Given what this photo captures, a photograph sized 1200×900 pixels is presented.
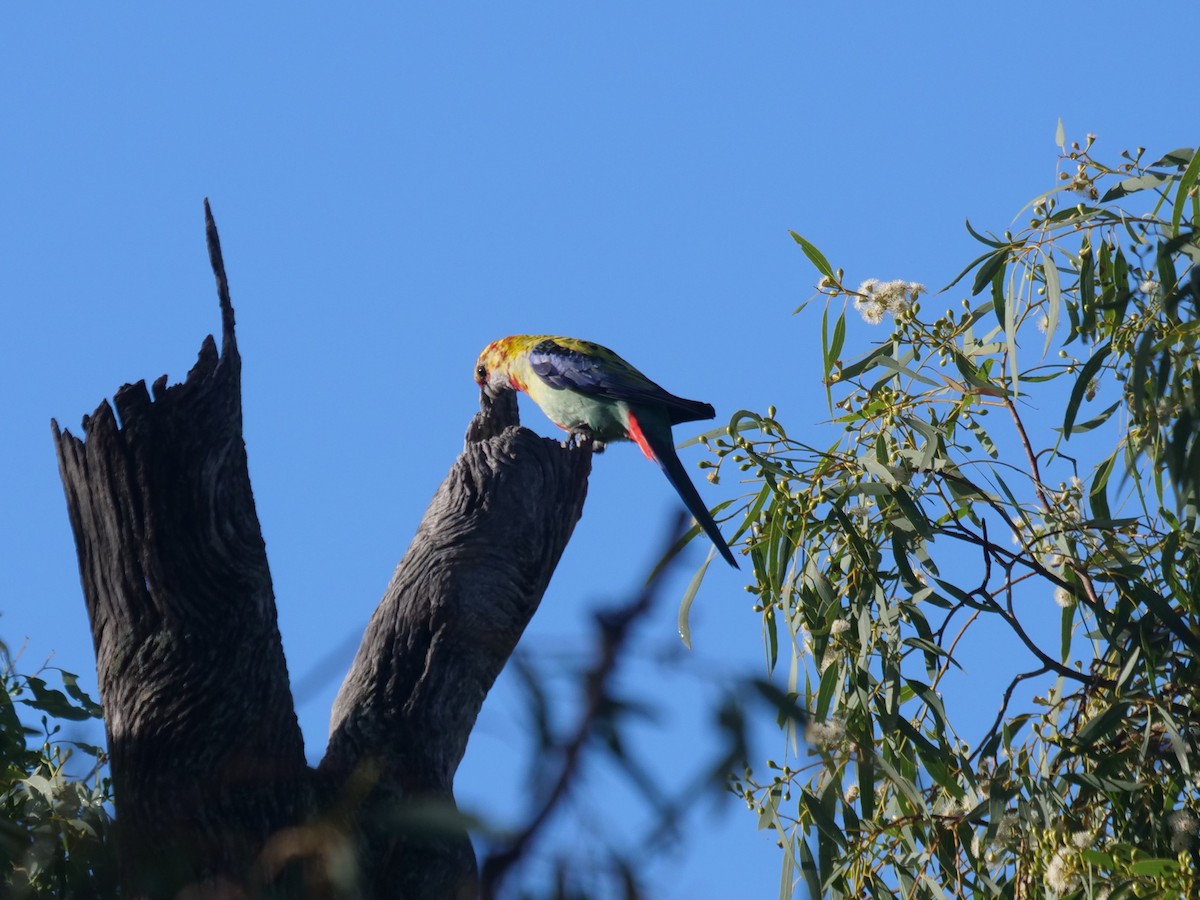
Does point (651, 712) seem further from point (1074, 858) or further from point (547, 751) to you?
point (1074, 858)

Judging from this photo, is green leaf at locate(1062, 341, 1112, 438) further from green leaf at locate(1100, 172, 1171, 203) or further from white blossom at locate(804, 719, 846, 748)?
white blossom at locate(804, 719, 846, 748)

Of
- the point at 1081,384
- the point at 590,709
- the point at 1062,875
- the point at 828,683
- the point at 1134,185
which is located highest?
the point at 1134,185

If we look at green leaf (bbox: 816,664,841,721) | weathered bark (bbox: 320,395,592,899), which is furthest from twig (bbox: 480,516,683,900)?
green leaf (bbox: 816,664,841,721)

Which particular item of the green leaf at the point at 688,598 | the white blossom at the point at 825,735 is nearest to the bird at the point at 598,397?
the green leaf at the point at 688,598

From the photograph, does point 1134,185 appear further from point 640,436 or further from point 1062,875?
point 640,436

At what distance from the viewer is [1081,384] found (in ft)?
11.1

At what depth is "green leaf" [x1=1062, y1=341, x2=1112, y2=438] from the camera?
3371 millimetres

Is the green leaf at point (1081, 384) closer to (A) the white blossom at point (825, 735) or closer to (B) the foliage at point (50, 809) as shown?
(A) the white blossom at point (825, 735)

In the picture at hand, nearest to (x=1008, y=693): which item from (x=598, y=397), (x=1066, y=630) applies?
(x=1066, y=630)

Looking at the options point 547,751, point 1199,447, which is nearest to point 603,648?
point 547,751

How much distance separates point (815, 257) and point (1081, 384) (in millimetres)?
672

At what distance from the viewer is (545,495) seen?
2859 millimetres

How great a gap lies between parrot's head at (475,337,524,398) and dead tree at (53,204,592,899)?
341 cm

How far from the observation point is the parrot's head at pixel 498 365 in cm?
592
